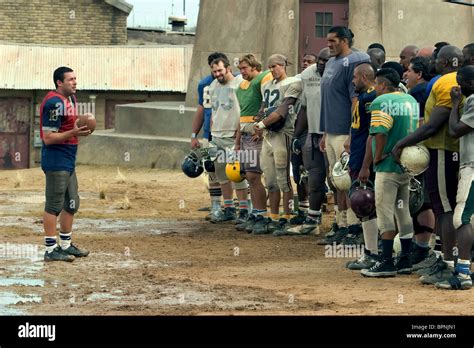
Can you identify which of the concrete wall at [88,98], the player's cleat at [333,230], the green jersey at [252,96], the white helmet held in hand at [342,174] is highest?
the concrete wall at [88,98]

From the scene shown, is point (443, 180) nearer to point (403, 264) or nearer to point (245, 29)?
point (403, 264)

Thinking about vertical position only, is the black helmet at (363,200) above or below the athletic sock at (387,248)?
above

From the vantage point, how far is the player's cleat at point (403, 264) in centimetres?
1299

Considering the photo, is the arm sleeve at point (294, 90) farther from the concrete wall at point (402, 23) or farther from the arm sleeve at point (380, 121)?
the concrete wall at point (402, 23)

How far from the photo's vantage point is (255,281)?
42.3 feet

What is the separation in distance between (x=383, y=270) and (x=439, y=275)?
80 centimetres

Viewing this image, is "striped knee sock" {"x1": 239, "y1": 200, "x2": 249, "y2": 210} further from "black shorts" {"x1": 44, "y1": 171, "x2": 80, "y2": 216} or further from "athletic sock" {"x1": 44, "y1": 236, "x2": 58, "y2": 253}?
"athletic sock" {"x1": 44, "y1": 236, "x2": 58, "y2": 253}

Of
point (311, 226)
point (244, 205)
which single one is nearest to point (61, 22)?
point (244, 205)

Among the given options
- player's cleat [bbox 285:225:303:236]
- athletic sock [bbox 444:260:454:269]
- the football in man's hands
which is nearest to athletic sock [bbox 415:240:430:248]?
athletic sock [bbox 444:260:454:269]

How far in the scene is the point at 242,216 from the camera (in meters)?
17.7

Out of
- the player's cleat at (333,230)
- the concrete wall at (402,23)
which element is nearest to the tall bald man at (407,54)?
the player's cleat at (333,230)

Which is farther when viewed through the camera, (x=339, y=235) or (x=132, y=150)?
(x=132, y=150)

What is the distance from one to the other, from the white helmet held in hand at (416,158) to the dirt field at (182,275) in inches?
44.5
